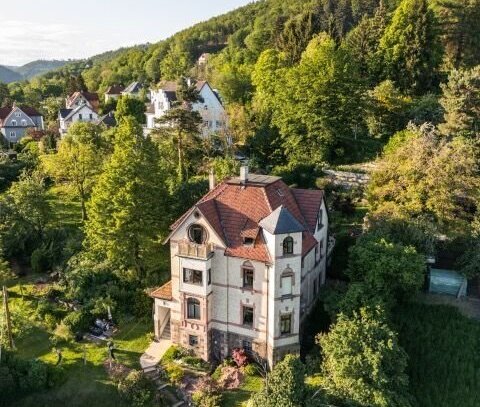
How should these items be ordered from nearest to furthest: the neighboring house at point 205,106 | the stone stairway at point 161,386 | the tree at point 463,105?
the stone stairway at point 161,386 < the tree at point 463,105 < the neighboring house at point 205,106

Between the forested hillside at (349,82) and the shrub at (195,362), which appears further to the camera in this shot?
the forested hillside at (349,82)

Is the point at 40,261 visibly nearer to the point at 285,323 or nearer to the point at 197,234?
the point at 197,234

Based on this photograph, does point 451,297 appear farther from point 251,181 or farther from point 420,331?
point 251,181

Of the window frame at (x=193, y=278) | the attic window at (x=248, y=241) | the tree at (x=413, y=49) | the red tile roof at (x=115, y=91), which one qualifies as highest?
the tree at (x=413, y=49)

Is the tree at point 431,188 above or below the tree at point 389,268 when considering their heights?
above

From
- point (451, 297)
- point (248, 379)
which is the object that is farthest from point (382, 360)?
point (451, 297)

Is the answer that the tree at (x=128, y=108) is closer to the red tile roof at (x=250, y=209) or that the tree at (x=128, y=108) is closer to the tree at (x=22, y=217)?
the tree at (x=22, y=217)

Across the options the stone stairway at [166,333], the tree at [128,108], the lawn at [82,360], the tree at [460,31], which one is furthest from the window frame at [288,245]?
the tree at [128,108]

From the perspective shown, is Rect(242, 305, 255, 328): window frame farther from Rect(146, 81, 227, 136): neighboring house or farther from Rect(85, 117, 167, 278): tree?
Rect(146, 81, 227, 136): neighboring house
